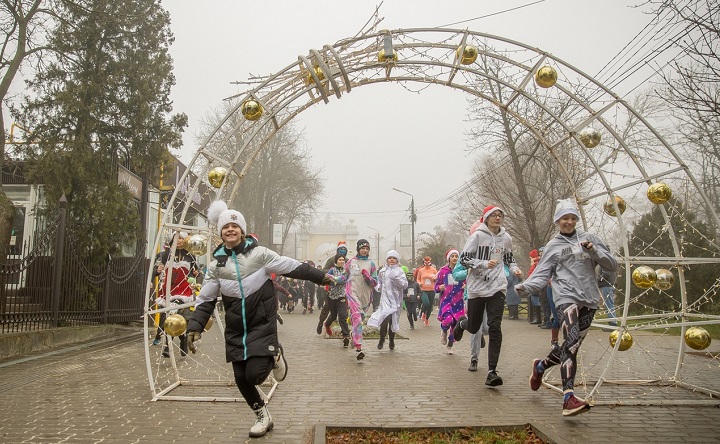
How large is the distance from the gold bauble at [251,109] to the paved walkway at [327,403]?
3.14m

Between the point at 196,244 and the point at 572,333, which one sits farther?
the point at 196,244

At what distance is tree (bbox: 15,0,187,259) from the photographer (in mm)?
13922

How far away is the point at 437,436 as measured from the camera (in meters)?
4.73

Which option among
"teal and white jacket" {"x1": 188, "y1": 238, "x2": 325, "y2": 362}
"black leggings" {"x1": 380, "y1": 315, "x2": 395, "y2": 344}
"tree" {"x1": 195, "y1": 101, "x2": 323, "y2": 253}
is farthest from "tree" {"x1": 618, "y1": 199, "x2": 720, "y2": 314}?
"tree" {"x1": 195, "y1": 101, "x2": 323, "y2": 253}

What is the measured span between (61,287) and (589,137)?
10288 mm

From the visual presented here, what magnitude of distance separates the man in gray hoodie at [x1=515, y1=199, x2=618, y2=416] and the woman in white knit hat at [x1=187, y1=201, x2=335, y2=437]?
7.50 ft

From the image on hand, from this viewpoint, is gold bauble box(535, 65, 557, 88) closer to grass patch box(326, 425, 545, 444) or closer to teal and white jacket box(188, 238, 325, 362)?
teal and white jacket box(188, 238, 325, 362)

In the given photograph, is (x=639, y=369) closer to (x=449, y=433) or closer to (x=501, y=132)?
(x=449, y=433)

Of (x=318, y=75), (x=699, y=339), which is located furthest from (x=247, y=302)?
(x=699, y=339)

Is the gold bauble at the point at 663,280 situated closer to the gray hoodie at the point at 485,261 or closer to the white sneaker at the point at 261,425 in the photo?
the gray hoodie at the point at 485,261

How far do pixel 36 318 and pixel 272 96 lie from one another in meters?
6.61

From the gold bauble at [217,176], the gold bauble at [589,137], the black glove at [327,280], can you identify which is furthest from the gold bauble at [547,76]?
the gold bauble at [217,176]

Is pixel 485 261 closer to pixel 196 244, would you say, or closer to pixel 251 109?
pixel 251 109

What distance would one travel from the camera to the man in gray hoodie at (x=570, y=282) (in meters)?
5.69
